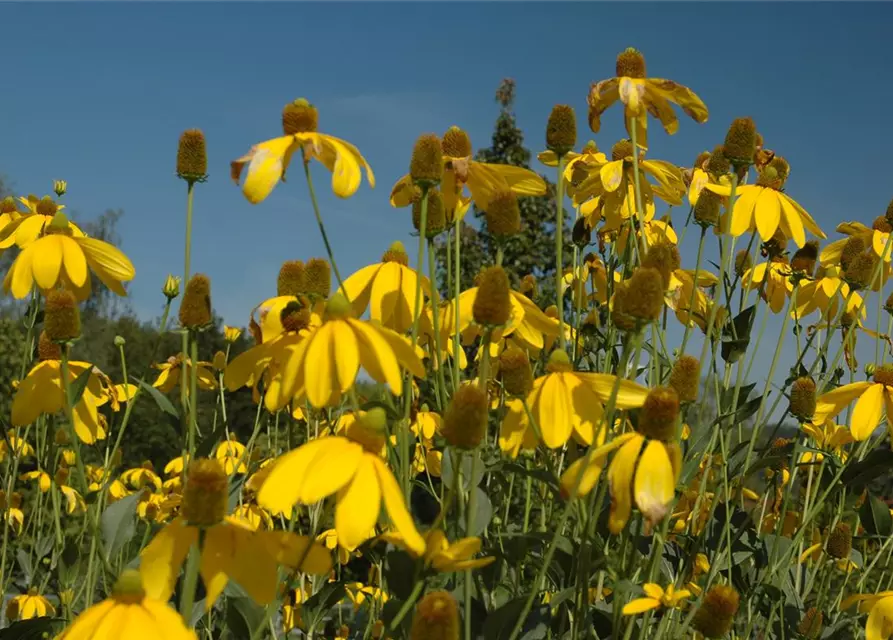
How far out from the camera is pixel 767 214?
7.67 ft

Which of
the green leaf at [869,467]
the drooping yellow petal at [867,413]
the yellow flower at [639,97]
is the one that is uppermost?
the yellow flower at [639,97]

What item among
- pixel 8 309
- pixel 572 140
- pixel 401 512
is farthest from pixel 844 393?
pixel 8 309

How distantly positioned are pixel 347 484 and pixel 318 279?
2.45 ft

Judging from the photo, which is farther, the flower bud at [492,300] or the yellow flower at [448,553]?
the flower bud at [492,300]

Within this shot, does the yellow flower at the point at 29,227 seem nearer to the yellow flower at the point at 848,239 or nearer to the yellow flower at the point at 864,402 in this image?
the yellow flower at the point at 864,402

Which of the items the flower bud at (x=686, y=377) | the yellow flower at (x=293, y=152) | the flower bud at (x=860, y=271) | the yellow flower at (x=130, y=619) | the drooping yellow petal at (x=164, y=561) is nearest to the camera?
the yellow flower at (x=130, y=619)

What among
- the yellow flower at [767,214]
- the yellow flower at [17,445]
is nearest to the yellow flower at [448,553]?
the yellow flower at [767,214]

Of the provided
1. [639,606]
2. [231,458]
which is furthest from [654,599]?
[231,458]

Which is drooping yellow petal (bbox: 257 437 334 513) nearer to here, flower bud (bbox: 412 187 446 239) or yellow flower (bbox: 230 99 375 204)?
yellow flower (bbox: 230 99 375 204)

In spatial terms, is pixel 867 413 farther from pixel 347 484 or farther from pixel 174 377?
pixel 174 377

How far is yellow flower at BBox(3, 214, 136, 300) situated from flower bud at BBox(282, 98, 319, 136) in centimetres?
60

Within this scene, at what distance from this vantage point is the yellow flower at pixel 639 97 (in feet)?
6.74

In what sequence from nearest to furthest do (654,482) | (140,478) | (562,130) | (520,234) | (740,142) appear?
(654,482) → (562,130) → (740,142) → (140,478) → (520,234)

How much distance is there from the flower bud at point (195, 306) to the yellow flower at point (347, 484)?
58 centimetres
